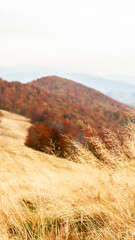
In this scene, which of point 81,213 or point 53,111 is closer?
point 81,213

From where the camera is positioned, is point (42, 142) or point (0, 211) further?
point (42, 142)

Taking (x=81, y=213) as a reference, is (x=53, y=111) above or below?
below

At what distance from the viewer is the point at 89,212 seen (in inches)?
81.5

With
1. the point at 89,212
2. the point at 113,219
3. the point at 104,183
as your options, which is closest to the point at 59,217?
the point at 89,212

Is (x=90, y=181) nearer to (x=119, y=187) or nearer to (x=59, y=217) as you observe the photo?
(x=119, y=187)

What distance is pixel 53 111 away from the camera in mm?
40844

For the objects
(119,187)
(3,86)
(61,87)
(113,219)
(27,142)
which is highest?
(61,87)

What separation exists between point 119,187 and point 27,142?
15318mm

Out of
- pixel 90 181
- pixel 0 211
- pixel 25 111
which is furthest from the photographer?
pixel 25 111

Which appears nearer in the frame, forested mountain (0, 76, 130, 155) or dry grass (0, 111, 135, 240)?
dry grass (0, 111, 135, 240)

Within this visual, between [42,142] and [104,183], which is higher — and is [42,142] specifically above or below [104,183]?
below

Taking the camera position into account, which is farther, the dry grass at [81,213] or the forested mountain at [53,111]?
the forested mountain at [53,111]

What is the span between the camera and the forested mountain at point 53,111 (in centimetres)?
1583

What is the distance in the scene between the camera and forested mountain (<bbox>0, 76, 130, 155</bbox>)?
15.8 meters
